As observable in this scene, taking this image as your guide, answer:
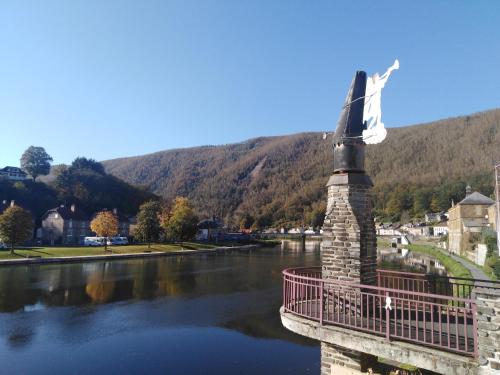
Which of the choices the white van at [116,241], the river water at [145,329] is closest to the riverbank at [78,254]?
the white van at [116,241]

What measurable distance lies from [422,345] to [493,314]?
1.60 metres

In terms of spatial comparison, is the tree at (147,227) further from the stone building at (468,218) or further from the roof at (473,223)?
the roof at (473,223)

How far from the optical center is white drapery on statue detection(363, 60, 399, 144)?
33.9 feet

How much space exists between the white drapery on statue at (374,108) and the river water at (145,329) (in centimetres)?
1058

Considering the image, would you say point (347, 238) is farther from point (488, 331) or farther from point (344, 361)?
point (488, 331)

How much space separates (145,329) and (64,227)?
81467 millimetres

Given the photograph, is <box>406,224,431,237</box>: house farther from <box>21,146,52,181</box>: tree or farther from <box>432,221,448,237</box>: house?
<box>21,146,52,181</box>: tree

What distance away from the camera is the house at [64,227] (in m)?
93.4

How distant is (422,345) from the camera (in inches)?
305

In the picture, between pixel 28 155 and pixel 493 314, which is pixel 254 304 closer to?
pixel 493 314

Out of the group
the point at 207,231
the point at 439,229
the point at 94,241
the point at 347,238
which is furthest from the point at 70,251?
the point at 439,229

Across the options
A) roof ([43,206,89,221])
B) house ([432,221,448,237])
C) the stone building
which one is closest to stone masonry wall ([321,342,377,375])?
the stone building

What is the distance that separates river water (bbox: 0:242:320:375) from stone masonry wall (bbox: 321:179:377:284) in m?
8.03

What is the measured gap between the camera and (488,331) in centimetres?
677
